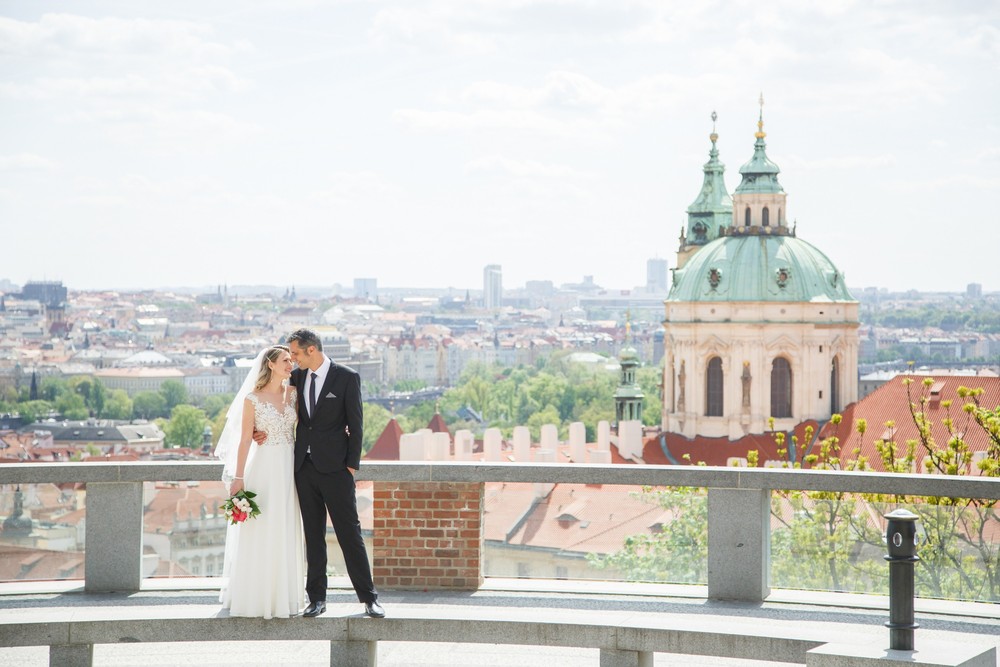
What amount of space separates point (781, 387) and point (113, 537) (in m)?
66.1

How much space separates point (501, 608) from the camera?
8914mm

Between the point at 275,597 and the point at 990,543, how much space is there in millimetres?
3887

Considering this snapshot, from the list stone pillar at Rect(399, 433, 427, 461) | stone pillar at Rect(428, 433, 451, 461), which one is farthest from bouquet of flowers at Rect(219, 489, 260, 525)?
stone pillar at Rect(428, 433, 451, 461)

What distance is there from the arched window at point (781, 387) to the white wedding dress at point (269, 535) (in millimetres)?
65971

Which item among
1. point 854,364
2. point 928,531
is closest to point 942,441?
point 854,364

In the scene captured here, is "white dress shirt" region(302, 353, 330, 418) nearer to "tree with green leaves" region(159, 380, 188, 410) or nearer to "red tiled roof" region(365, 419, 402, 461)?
"red tiled roof" region(365, 419, 402, 461)

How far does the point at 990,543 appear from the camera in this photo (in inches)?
340

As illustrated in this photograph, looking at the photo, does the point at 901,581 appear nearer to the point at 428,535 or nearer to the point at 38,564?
the point at 428,535

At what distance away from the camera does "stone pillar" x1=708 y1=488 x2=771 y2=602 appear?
910 centimetres

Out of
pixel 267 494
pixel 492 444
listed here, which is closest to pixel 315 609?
pixel 267 494

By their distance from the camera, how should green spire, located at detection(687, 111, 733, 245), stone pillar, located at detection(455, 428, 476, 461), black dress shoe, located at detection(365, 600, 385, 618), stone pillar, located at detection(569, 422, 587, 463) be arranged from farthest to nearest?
green spire, located at detection(687, 111, 733, 245) < stone pillar, located at detection(455, 428, 476, 461) < stone pillar, located at detection(569, 422, 587, 463) < black dress shoe, located at detection(365, 600, 385, 618)

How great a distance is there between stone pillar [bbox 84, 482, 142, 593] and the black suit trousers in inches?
49.1

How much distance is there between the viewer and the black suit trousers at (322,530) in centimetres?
860

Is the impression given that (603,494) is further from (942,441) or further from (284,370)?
(942,441)
